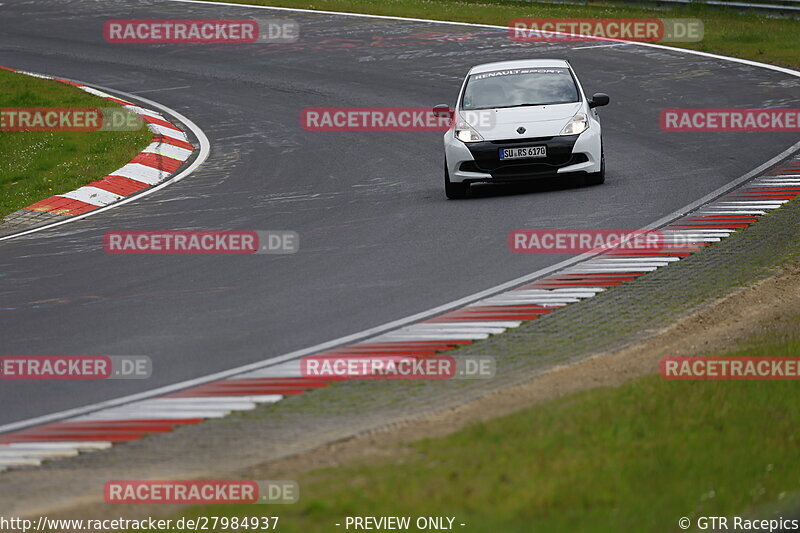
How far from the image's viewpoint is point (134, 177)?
18516mm

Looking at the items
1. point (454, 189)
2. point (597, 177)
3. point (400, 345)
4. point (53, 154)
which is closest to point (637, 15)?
point (53, 154)

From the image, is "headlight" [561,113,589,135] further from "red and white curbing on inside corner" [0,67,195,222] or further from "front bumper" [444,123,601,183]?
"red and white curbing on inside corner" [0,67,195,222]

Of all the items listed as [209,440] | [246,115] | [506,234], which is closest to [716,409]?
[209,440]

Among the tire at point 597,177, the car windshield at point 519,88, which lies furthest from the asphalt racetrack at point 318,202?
the car windshield at point 519,88

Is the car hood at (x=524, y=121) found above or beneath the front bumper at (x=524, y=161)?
above

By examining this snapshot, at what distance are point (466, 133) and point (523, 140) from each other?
0.77m

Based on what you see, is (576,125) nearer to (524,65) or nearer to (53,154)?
(524,65)

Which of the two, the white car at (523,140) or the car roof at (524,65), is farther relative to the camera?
the car roof at (524,65)

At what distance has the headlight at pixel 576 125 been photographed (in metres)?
15.5

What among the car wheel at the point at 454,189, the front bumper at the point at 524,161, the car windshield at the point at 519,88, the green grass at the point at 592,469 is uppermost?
the car windshield at the point at 519,88

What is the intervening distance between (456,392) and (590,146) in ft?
26.5

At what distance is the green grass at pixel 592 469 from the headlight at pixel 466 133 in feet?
27.8

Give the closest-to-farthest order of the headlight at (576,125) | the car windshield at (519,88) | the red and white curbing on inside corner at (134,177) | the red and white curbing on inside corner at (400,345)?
the red and white curbing on inside corner at (400,345), the headlight at (576,125), the car windshield at (519,88), the red and white curbing on inside corner at (134,177)

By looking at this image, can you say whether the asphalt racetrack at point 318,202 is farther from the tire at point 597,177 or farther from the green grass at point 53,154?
the green grass at point 53,154
